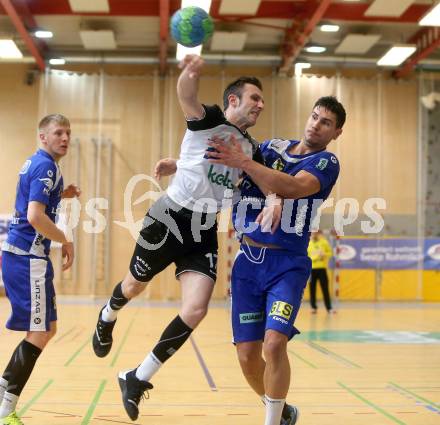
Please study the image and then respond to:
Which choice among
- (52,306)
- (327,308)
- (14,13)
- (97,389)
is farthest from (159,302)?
(52,306)

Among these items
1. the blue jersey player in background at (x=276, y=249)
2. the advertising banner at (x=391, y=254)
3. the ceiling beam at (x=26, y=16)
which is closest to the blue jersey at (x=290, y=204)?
the blue jersey player in background at (x=276, y=249)

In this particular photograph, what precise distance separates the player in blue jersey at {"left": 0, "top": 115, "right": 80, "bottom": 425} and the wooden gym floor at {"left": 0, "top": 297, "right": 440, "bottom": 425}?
578mm

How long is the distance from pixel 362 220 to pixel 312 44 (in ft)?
17.4

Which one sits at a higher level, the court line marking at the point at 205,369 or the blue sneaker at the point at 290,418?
the blue sneaker at the point at 290,418

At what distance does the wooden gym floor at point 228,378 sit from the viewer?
5.96 meters

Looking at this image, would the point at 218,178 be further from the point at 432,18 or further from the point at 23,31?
the point at 23,31

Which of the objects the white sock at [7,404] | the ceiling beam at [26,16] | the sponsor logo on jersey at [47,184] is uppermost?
the ceiling beam at [26,16]

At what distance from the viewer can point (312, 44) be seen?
1919 cm

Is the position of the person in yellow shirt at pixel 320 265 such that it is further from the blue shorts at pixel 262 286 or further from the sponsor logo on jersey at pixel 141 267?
the blue shorts at pixel 262 286

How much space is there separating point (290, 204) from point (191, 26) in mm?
1495

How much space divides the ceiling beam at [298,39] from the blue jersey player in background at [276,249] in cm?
1075

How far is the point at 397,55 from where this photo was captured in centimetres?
1894

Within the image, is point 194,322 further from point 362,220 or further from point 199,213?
point 362,220

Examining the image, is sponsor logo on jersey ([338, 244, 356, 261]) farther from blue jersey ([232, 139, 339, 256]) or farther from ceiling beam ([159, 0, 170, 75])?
blue jersey ([232, 139, 339, 256])
